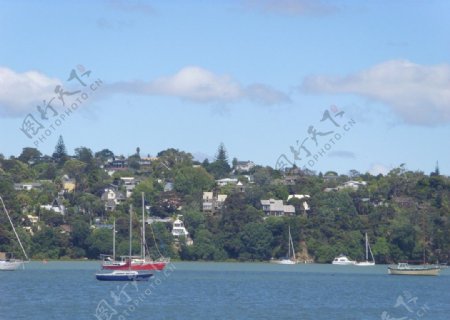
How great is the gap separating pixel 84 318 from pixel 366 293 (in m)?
32.8

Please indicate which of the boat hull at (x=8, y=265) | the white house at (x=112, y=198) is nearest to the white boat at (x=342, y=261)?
the white house at (x=112, y=198)

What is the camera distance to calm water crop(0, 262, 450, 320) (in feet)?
232

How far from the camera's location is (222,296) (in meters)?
84.3

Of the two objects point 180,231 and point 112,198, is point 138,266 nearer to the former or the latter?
point 180,231

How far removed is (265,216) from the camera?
566 feet

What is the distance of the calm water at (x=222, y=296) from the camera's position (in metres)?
70.8

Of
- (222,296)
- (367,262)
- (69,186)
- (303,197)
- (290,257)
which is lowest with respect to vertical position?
(222,296)

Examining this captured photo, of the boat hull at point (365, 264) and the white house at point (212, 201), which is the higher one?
the white house at point (212, 201)

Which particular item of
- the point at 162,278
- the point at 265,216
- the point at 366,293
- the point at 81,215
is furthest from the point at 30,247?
the point at 366,293

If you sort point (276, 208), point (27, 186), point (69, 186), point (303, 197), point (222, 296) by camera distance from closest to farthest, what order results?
1. point (222, 296)
2. point (276, 208)
3. point (303, 197)
4. point (27, 186)
5. point (69, 186)

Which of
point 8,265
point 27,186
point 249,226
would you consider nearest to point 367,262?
point 249,226

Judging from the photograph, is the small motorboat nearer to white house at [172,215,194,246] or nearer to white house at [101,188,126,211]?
white house at [172,215,194,246]

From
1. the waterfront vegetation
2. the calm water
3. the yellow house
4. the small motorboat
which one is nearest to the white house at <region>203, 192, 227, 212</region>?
the waterfront vegetation

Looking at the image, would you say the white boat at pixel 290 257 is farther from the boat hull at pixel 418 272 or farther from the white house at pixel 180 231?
the boat hull at pixel 418 272
